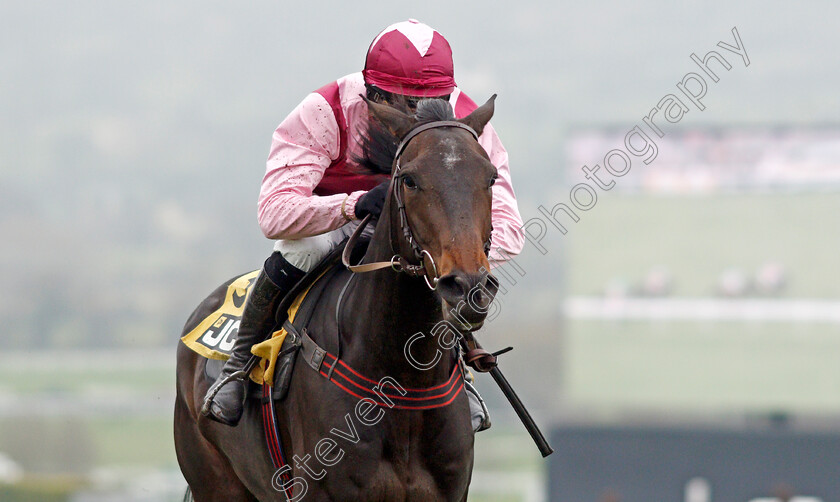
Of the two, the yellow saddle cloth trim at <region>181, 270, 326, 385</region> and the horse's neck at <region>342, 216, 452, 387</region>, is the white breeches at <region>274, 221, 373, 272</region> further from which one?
the horse's neck at <region>342, 216, 452, 387</region>

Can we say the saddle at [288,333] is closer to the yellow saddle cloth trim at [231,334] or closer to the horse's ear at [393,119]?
the yellow saddle cloth trim at [231,334]

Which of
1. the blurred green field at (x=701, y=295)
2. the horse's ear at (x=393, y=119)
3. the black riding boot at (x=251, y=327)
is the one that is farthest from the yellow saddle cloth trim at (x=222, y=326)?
the blurred green field at (x=701, y=295)

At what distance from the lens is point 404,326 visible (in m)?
3.36

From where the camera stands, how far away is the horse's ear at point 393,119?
327cm

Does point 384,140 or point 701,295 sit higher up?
point 701,295

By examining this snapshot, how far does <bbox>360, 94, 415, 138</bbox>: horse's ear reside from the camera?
10.7 feet

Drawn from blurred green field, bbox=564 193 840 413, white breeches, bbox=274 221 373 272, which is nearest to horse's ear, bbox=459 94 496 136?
white breeches, bbox=274 221 373 272

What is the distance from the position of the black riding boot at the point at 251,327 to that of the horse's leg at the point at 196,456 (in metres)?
0.56

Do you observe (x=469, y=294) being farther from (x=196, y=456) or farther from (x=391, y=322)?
(x=196, y=456)

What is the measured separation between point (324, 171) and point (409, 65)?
52 cm

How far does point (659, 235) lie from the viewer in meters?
22.4

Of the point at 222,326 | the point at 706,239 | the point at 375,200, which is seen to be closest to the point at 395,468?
the point at 375,200

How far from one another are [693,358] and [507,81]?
22980mm

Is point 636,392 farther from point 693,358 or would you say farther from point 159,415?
point 159,415
